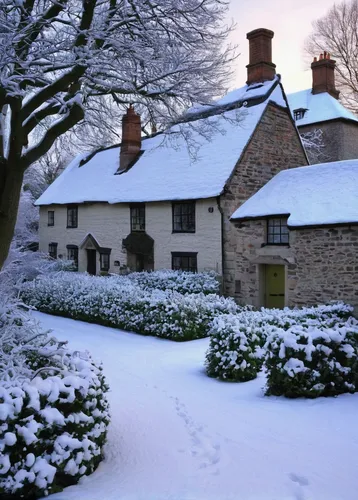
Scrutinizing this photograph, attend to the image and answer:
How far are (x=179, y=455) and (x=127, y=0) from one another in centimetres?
744

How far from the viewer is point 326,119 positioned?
2856 centimetres

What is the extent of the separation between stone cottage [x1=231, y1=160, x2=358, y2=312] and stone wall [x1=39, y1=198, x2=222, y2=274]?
1.08 meters

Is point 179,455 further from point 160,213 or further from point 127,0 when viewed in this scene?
point 160,213

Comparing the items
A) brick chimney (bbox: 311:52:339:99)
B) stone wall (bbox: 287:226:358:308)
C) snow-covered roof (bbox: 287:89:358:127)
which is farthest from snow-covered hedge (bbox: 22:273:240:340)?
brick chimney (bbox: 311:52:339:99)

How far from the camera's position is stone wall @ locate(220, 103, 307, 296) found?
1636 cm

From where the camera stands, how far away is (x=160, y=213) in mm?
19094

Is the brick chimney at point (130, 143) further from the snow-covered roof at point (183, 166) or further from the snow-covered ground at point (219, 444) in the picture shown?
the snow-covered ground at point (219, 444)

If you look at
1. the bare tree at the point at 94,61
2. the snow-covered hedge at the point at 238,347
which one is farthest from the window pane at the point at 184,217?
the snow-covered hedge at the point at 238,347

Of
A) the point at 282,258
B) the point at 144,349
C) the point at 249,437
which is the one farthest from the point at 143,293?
the point at 249,437

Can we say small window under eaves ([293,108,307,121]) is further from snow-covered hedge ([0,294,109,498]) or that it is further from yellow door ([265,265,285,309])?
snow-covered hedge ([0,294,109,498])

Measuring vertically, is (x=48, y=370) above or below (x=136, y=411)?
above

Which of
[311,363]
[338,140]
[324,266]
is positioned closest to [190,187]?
[324,266]

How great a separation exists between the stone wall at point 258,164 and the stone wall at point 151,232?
417mm

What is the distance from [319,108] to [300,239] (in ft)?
61.6
